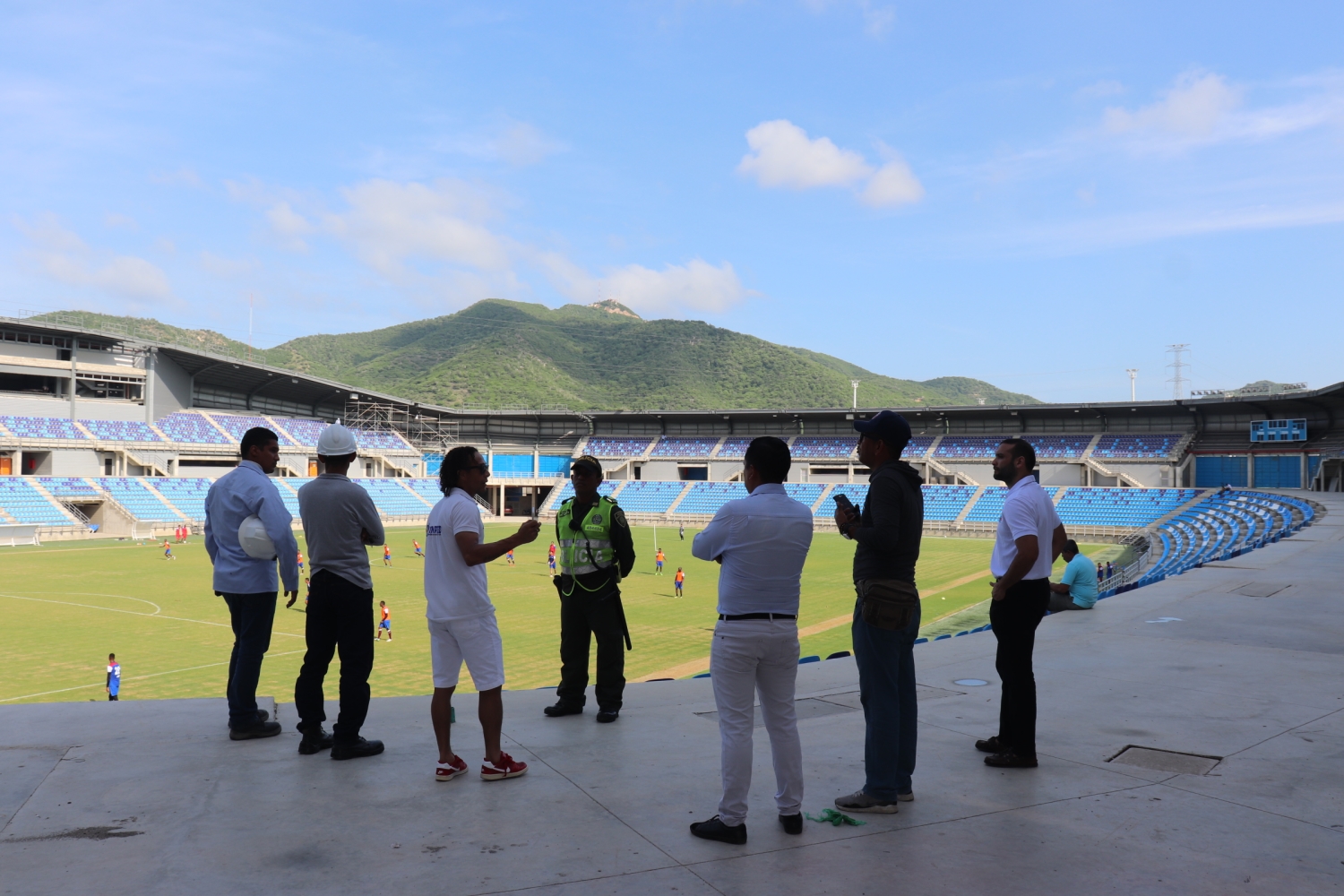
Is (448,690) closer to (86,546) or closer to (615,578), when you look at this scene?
(615,578)

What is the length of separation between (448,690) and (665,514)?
62491mm

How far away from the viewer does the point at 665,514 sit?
2657 inches

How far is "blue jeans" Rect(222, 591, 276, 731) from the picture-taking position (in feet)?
19.0

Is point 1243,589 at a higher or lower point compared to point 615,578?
lower

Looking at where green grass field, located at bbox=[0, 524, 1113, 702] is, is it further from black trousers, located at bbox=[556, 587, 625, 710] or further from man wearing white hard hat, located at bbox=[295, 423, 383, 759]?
man wearing white hard hat, located at bbox=[295, 423, 383, 759]

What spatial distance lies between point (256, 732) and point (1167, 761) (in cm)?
591

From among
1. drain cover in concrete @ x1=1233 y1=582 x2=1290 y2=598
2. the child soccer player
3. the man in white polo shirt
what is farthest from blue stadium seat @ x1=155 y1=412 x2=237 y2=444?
the man in white polo shirt

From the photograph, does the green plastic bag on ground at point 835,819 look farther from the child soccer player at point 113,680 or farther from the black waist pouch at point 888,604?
the child soccer player at point 113,680

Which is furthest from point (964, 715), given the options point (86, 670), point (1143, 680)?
point (86, 670)

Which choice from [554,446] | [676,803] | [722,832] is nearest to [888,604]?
[722,832]

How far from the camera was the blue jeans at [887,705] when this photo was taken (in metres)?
4.43

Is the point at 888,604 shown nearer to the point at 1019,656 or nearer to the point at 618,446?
the point at 1019,656

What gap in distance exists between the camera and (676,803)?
454cm

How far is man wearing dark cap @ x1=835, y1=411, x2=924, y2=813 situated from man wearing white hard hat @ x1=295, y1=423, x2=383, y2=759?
310 cm
